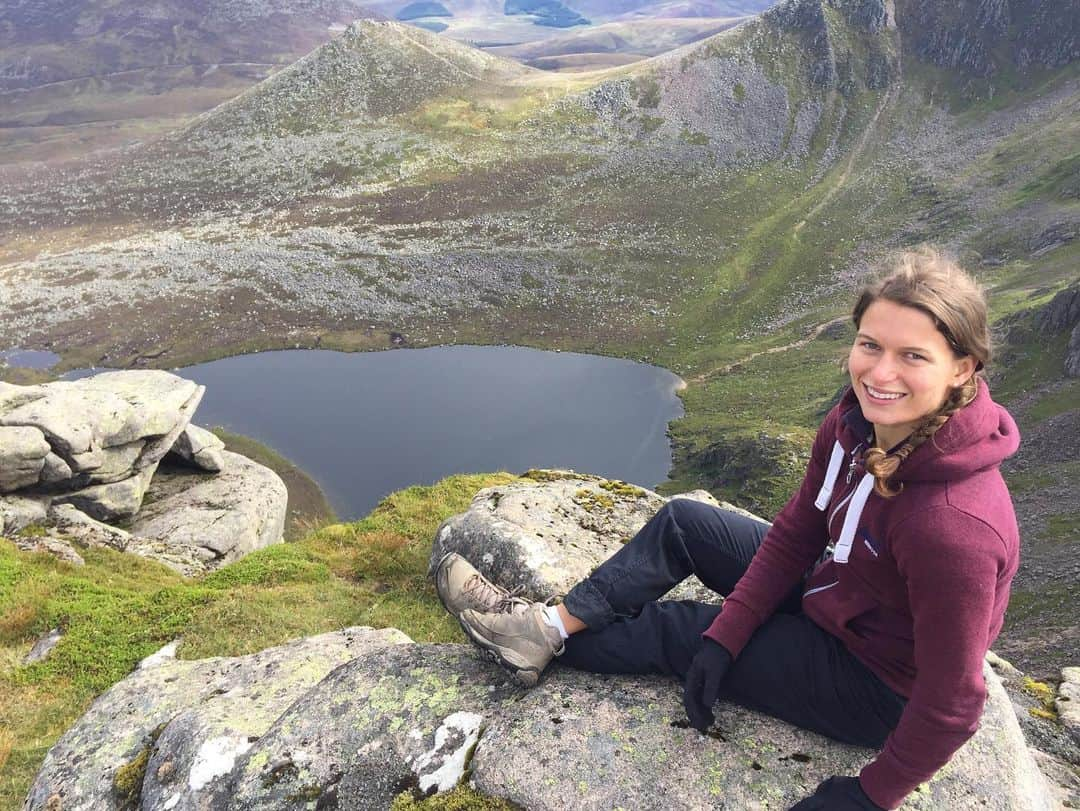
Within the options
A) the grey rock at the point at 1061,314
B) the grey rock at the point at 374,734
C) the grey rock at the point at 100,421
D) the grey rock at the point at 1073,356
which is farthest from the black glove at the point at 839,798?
the grey rock at the point at 1061,314

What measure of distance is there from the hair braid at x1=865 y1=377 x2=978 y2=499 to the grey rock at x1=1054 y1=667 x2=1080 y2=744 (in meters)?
7.26

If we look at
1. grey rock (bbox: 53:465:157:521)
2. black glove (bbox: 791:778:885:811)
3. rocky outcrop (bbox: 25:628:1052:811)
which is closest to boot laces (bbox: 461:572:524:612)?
rocky outcrop (bbox: 25:628:1052:811)

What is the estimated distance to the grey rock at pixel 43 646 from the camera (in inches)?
550

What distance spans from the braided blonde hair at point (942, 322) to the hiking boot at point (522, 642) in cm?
424

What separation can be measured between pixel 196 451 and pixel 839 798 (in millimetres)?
40520

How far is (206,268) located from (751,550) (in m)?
132

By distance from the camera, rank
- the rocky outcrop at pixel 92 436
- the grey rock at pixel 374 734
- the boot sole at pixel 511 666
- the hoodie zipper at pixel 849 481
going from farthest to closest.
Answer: the rocky outcrop at pixel 92 436
the boot sole at pixel 511 666
the grey rock at pixel 374 734
the hoodie zipper at pixel 849 481

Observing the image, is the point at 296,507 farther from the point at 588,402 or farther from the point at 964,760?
the point at 964,760

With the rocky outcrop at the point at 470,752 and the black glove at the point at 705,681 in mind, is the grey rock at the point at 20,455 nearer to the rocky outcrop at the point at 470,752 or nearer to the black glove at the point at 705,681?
the rocky outcrop at the point at 470,752

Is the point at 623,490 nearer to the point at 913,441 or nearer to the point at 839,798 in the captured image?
the point at 839,798

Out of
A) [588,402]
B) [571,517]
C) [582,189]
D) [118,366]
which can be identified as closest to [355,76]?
[582,189]

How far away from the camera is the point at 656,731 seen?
731 centimetres

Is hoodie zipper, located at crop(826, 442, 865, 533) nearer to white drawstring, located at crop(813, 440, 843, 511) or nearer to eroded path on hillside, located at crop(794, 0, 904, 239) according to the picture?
white drawstring, located at crop(813, 440, 843, 511)

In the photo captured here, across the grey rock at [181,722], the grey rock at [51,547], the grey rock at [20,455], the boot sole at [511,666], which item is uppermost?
the boot sole at [511,666]
